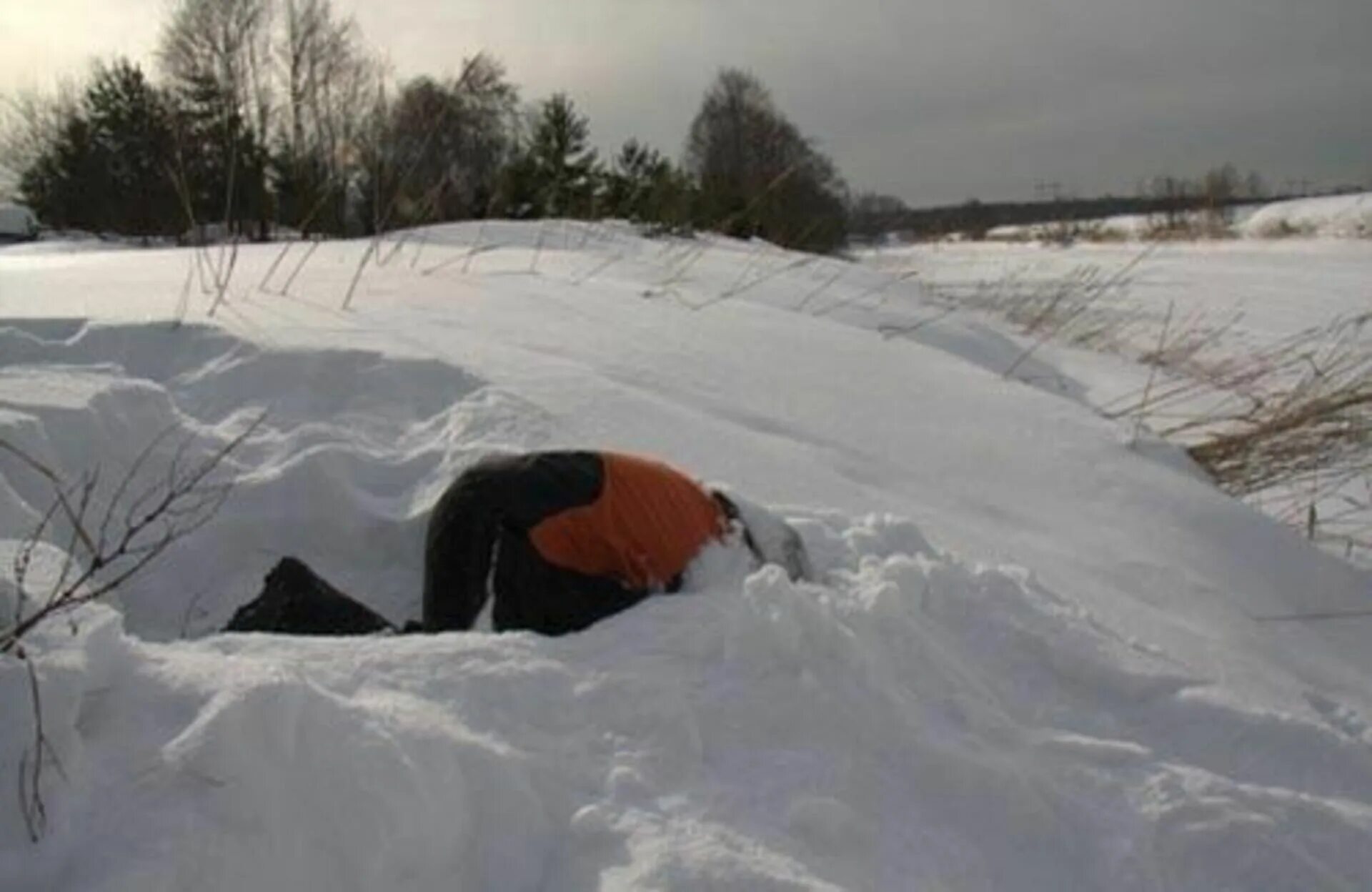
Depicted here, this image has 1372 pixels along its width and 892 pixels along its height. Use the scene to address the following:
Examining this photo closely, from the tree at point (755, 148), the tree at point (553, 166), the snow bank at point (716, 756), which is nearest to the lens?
the snow bank at point (716, 756)

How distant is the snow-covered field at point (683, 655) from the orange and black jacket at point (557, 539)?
0.11 metres

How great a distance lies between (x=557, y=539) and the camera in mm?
2131

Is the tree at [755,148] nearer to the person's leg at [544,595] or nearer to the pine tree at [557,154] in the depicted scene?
the pine tree at [557,154]

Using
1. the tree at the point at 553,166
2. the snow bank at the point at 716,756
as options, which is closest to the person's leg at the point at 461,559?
the snow bank at the point at 716,756

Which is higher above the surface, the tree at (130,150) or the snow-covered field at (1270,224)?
the tree at (130,150)

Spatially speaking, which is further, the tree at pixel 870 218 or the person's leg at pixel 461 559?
the tree at pixel 870 218

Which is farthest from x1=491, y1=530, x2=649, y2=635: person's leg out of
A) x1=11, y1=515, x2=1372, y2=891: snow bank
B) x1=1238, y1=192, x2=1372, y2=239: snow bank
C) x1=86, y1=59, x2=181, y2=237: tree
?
x1=1238, y1=192, x2=1372, y2=239: snow bank

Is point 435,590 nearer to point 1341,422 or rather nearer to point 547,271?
point 1341,422

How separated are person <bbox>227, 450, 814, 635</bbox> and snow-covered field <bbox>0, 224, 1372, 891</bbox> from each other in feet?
0.37

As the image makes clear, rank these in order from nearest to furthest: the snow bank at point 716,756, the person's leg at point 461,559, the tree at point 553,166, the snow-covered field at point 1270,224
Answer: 1. the snow bank at point 716,756
2. the person's leg at point 461,559
3. the tree at point 553,166
4. the snow-covered field at point 1270,224

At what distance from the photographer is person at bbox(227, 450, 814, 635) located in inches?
82.8

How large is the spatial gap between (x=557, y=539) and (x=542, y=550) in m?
0.04

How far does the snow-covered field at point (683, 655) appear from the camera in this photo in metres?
1.37

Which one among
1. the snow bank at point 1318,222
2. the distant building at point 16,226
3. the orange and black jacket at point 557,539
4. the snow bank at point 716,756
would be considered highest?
the distant building at point 16,226
